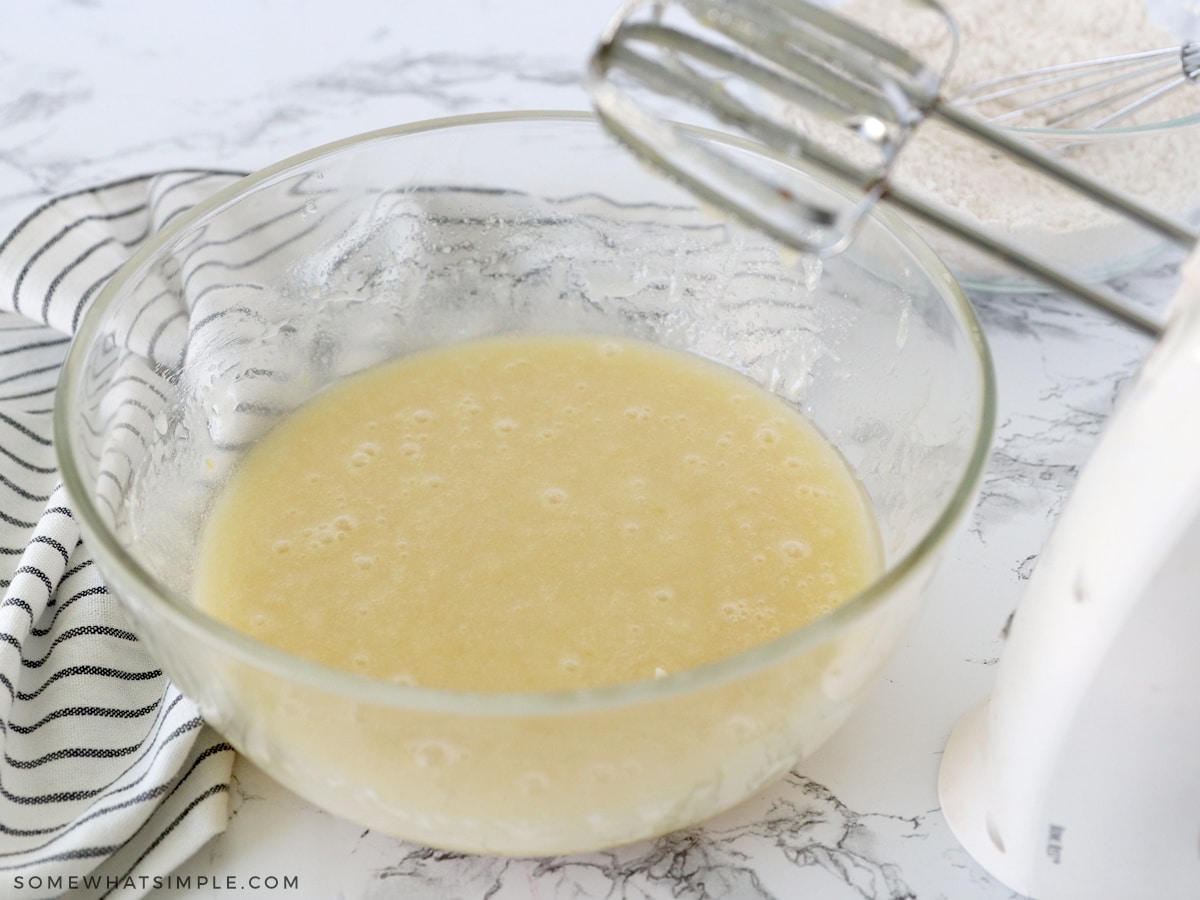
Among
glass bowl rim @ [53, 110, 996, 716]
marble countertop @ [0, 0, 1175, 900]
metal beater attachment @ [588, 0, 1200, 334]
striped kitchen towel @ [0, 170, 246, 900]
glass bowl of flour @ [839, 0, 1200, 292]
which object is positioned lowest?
striped kitchen towel @ [0, 170, 246, 900]

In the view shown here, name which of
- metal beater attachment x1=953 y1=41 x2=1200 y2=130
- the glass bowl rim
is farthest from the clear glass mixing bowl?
metal beater attachment x1=953 y1=41 x2=1200 y2=130

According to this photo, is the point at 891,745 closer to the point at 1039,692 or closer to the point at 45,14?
the point at 1039,692

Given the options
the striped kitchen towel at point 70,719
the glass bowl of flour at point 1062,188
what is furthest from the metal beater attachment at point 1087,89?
the striped kitchen towel at point 70,719

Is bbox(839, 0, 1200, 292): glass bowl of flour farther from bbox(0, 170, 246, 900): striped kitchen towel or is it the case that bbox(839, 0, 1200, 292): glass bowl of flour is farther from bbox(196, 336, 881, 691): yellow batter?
bbox(0, 170, 246, 900): striped kitchen towel

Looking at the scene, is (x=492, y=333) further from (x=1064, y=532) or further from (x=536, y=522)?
(x=1064, y=532)

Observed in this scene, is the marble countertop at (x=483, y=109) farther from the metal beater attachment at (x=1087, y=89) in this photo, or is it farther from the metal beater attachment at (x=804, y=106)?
the metal beater attachment at (x=804, y=106)

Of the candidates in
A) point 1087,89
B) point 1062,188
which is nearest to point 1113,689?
point 1062,188

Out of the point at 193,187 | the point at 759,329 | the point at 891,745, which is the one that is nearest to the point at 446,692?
the point at 891,745
